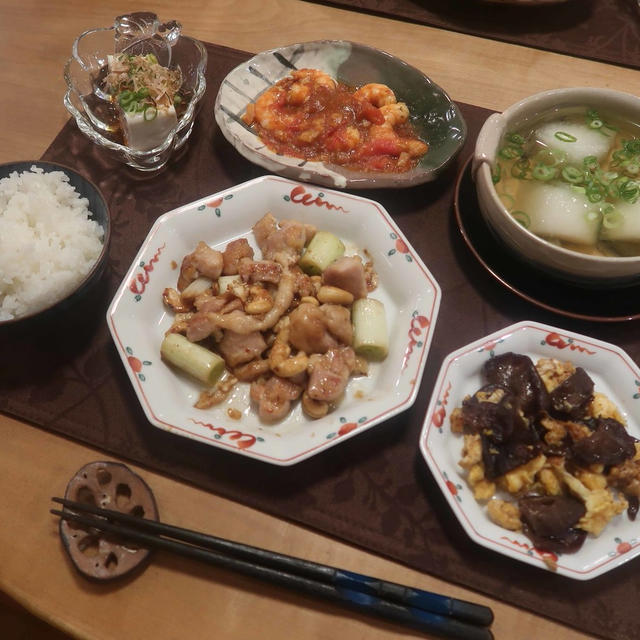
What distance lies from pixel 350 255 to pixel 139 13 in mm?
1629

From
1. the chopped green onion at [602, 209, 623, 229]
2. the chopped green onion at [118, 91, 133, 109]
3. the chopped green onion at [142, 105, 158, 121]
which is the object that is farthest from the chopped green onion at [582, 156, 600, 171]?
the chopped green onion at [118, 91, 133, 109]

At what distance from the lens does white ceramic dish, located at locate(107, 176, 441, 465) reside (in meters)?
1.47

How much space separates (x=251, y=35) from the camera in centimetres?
254

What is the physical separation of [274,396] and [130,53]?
1707 millimetres

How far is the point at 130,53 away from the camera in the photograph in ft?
7.47

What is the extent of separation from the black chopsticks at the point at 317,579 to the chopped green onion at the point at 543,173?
1.36 meters

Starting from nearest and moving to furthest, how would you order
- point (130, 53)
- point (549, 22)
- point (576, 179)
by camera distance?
point (576, 179), point (130, 53), point (549, 22)

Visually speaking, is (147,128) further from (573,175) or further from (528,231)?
(573,175)

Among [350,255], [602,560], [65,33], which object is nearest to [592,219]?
[350,255]

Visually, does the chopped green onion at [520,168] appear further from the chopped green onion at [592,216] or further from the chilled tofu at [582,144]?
the chopped green onion at [592,216]

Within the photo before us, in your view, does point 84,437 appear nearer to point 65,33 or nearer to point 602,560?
point 602,560

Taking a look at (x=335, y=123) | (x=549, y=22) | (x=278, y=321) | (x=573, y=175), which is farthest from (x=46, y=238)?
(x=549, y=22)

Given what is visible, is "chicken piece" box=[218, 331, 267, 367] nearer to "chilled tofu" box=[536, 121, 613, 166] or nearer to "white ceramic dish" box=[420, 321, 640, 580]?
"white ceramic dish" box=[420, 321, 640, 580]

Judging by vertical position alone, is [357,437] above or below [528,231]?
below
